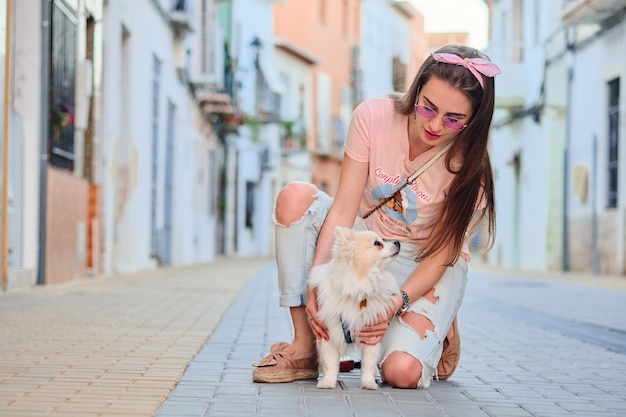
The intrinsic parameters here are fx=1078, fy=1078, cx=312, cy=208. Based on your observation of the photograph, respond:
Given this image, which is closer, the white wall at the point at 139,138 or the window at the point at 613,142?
the white wall at the point at 139,138

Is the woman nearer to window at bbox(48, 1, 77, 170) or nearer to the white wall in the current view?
window at bbox(48, 1, 77, 170)

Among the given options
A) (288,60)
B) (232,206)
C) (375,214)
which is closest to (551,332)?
(375,214)

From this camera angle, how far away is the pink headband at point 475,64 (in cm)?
456

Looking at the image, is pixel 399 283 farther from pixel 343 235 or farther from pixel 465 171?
pixel 343 235

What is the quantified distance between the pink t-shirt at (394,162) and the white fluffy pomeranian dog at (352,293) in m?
0.50

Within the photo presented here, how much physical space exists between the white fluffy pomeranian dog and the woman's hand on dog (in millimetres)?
23

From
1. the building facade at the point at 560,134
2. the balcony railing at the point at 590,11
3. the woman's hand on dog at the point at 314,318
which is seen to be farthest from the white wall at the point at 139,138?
the woman's hand on dog at the point at 314,318

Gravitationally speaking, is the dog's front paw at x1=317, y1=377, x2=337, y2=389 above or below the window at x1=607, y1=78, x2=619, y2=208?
below

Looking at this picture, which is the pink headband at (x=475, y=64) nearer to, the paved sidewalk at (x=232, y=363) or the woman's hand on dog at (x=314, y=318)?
the woman's hand on dog at (x=314, y=318)

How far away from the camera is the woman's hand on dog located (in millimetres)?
4535

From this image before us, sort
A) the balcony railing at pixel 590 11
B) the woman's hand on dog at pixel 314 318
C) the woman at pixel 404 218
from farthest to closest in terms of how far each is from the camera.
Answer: the balcony railing at pixel 590 11 → the woman at pixel 404 218 → the woman's hand on dog at pixel 314 318

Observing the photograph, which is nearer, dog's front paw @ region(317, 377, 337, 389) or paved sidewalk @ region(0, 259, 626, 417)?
paved sidewalk @ region(0, 259, 626, 417)

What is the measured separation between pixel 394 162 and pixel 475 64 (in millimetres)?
631

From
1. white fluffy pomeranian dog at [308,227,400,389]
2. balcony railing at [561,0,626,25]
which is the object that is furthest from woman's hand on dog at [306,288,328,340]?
balcony railing at [561,0,626,25]
